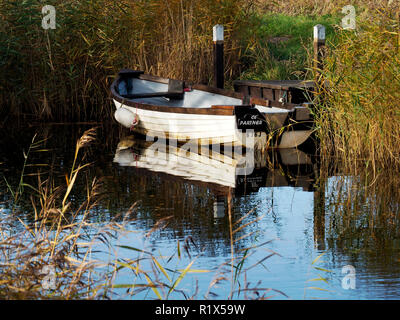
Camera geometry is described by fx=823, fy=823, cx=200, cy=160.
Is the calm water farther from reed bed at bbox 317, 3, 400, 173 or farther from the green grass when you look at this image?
the green grass

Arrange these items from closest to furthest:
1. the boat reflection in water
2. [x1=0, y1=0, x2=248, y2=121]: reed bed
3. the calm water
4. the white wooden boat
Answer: the calm water < the boat reflection in water < the white wooden boat < [x1=0, y1=0, x2=248, y2=121]: reed bed

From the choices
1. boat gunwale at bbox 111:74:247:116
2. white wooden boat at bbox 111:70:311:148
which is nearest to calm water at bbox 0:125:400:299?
white wooden boat at bbox 111:70:311:148

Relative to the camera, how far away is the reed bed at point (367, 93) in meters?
11.1

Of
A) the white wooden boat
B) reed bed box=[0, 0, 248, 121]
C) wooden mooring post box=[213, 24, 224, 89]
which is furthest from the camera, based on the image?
reed bed box=[0, 0, 248, 121]

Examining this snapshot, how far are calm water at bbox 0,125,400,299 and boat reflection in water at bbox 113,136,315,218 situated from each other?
2 cm

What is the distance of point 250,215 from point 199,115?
5.22 metres

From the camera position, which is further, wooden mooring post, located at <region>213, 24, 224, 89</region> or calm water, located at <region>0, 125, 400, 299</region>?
wooden mooring post, located at <region>213, 24, 224, 89</region>

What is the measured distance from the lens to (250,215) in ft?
31.6

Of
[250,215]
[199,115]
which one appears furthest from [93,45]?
[250,215]

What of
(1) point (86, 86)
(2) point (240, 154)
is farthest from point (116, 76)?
(2) point (240, 154)

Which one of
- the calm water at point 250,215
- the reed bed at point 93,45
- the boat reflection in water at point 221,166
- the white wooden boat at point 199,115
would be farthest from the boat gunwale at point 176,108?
the calm water at point 250,215

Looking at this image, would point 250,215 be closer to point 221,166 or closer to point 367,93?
point 367,93

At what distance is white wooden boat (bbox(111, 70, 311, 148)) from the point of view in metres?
13.8

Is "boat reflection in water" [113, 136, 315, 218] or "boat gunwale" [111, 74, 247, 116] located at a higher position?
"boat gunwale" [111, 74, 247, 116]
